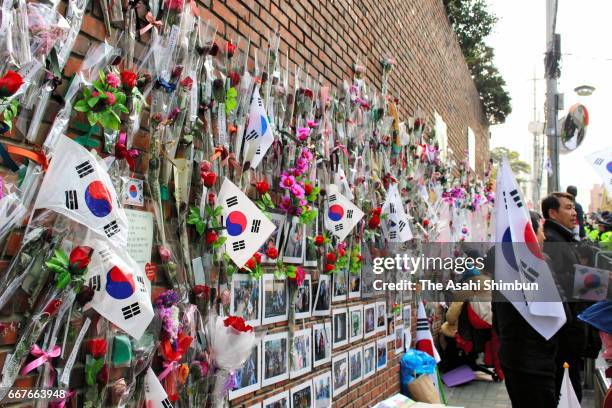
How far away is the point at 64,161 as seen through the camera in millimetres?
1761

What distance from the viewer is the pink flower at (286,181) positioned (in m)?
3.22

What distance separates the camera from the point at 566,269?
420cm

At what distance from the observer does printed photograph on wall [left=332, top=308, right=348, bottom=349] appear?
397 cm

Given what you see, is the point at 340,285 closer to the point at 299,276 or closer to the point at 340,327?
the point at 340,327

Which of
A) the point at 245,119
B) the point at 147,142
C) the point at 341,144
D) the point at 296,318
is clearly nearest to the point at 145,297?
the point at 147,142

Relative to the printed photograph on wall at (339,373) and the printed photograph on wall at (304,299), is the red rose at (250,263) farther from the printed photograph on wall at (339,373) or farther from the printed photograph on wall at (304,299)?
the printed photograph on wall at (339,373)

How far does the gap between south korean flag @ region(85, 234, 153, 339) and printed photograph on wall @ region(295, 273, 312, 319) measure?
160 centimetres

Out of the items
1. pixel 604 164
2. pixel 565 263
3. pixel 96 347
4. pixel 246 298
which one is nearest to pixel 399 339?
pixel 565 263

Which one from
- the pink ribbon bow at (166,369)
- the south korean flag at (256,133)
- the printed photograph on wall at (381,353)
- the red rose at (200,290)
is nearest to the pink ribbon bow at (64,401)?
the pink ribbon bow at (166,369)

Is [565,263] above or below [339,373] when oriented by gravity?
above

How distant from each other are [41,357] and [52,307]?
5.7 inches

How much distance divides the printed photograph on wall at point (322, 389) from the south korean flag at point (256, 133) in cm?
150

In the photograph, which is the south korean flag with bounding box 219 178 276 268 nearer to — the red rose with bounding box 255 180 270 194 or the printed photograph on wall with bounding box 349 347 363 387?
the red rose with bounding box 255 180 270 194

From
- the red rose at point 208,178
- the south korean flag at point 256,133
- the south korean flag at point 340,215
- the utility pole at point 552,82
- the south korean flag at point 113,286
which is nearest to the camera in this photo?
the south korean flag at point 113,286
